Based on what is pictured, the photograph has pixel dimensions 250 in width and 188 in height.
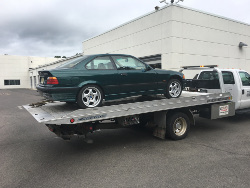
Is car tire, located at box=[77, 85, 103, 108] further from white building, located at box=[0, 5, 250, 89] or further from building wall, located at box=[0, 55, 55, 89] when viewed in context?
building wall, located at box=[0, 55, 55, 89]

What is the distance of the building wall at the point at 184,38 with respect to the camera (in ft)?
49.0

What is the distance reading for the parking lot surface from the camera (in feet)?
11.4

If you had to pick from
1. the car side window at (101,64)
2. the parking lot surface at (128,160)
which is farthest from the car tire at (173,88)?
the car side window at (101,64)

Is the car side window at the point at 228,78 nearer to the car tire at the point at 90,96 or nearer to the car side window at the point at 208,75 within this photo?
the car side window at the point at 208,75

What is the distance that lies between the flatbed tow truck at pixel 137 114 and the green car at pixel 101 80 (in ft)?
0.99

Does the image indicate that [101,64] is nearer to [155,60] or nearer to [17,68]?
[155,60]

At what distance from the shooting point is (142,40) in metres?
17.4

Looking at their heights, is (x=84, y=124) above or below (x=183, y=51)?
below

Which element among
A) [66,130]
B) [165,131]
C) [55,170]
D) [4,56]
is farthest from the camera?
[4,56]

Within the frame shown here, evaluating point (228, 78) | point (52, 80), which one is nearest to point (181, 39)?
point (228, 78)

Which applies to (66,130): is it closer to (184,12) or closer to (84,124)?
(84,124)

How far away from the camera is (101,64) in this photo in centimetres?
486

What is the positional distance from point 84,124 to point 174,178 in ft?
6.87

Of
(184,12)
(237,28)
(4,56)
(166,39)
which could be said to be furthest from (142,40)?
(4,56)
